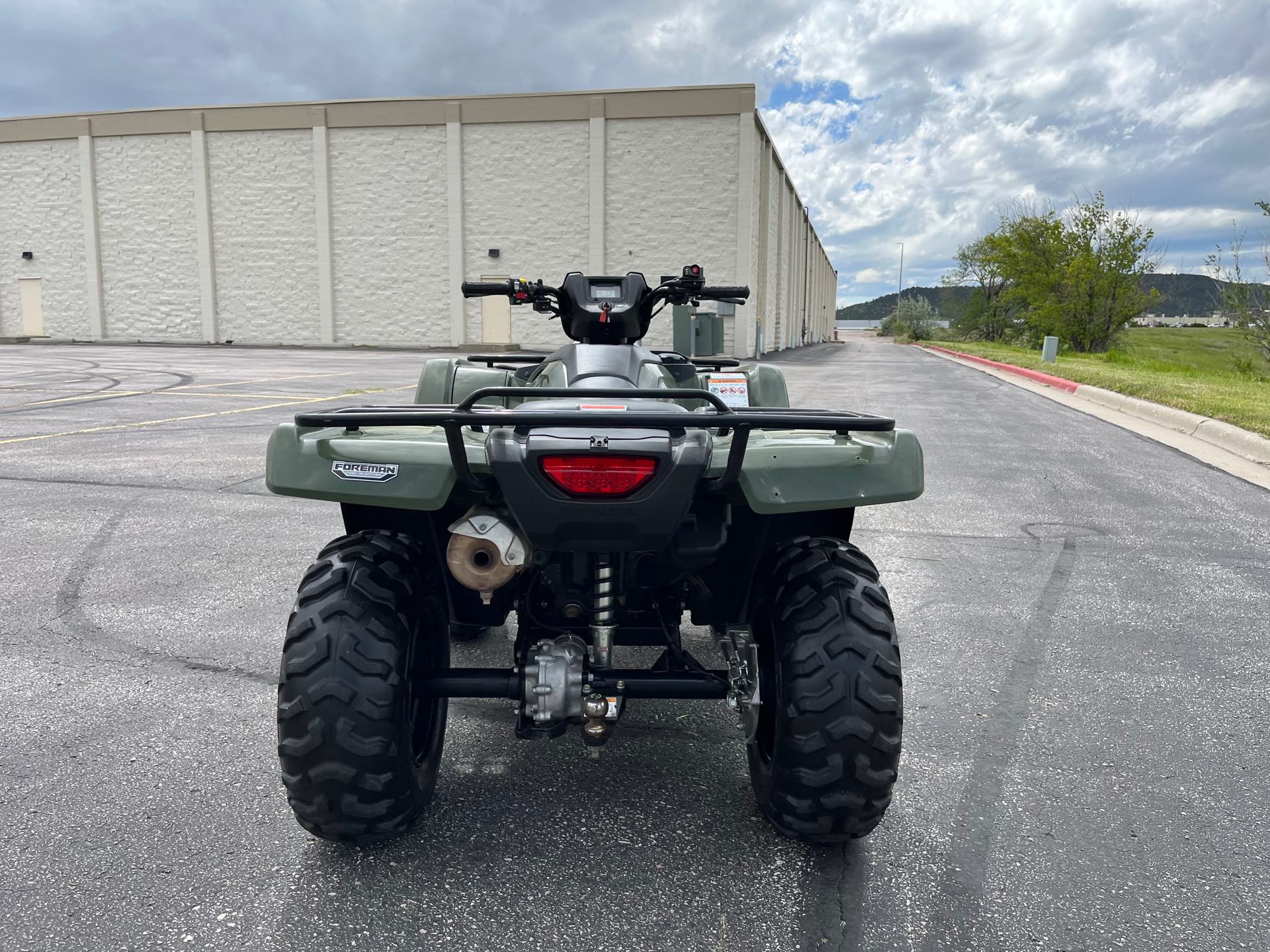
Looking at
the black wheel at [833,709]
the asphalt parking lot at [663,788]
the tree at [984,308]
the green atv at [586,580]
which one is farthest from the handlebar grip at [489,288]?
the tree at [984,308]

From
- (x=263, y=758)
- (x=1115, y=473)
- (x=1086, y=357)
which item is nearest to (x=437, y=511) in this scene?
(x=263, y=758)

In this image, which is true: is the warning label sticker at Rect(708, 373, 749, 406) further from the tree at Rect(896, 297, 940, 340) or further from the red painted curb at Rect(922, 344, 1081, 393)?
the tree at Rect(896, 297, 940, 340)

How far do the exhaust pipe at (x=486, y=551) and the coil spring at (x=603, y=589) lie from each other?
0.21 metres

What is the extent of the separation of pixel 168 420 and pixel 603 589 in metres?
10.6

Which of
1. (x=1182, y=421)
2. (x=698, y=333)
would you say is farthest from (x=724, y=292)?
(x=698, y=333)

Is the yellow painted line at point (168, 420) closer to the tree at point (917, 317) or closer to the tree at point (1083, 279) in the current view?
the tree at point (1083, 279)

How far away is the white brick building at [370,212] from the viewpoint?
104 feet

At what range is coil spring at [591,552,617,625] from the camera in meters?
2.33

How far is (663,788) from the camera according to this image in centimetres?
279

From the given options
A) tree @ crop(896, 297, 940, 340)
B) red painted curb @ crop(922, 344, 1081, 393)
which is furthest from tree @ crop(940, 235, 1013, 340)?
red painted curb @ crop(922, 344, 1081, 393)

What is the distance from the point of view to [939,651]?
4055 mm

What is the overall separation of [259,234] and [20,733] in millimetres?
35930

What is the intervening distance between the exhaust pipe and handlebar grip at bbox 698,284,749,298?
6.89 ft

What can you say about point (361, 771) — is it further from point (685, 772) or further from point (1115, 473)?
point (1115, 473)
